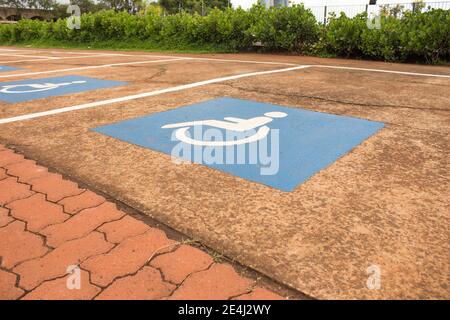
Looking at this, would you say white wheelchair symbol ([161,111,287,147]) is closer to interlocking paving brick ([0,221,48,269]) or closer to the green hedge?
interlocking paving brick ([0,221,48,269])

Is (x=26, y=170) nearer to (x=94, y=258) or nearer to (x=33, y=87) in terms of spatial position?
(x=94, y=258)

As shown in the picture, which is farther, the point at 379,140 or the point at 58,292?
the point at 379,140

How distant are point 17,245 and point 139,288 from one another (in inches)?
33.5

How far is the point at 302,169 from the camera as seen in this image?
291cm

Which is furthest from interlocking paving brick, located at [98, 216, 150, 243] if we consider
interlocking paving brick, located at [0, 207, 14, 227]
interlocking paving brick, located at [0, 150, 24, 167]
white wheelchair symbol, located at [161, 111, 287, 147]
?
interlocking paving brick, located at [0, 150, 24, 167]

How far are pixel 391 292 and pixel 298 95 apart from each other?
4.10m

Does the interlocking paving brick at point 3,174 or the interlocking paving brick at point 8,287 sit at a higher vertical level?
the interlocking paving brick at point 3,174

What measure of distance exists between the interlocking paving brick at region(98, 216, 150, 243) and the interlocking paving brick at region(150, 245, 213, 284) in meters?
0.30

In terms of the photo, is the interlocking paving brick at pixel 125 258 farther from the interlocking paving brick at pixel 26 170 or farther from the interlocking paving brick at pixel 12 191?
the interlocking paving brick at pixel 26 170

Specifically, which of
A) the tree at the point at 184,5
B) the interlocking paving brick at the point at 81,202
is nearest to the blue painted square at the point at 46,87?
the interlocking paving brick at the point at 81,202

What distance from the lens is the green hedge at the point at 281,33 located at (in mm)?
9492

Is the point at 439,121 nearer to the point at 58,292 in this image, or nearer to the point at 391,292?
the point at 391,292

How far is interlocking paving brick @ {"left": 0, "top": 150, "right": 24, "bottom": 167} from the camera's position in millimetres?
3133
